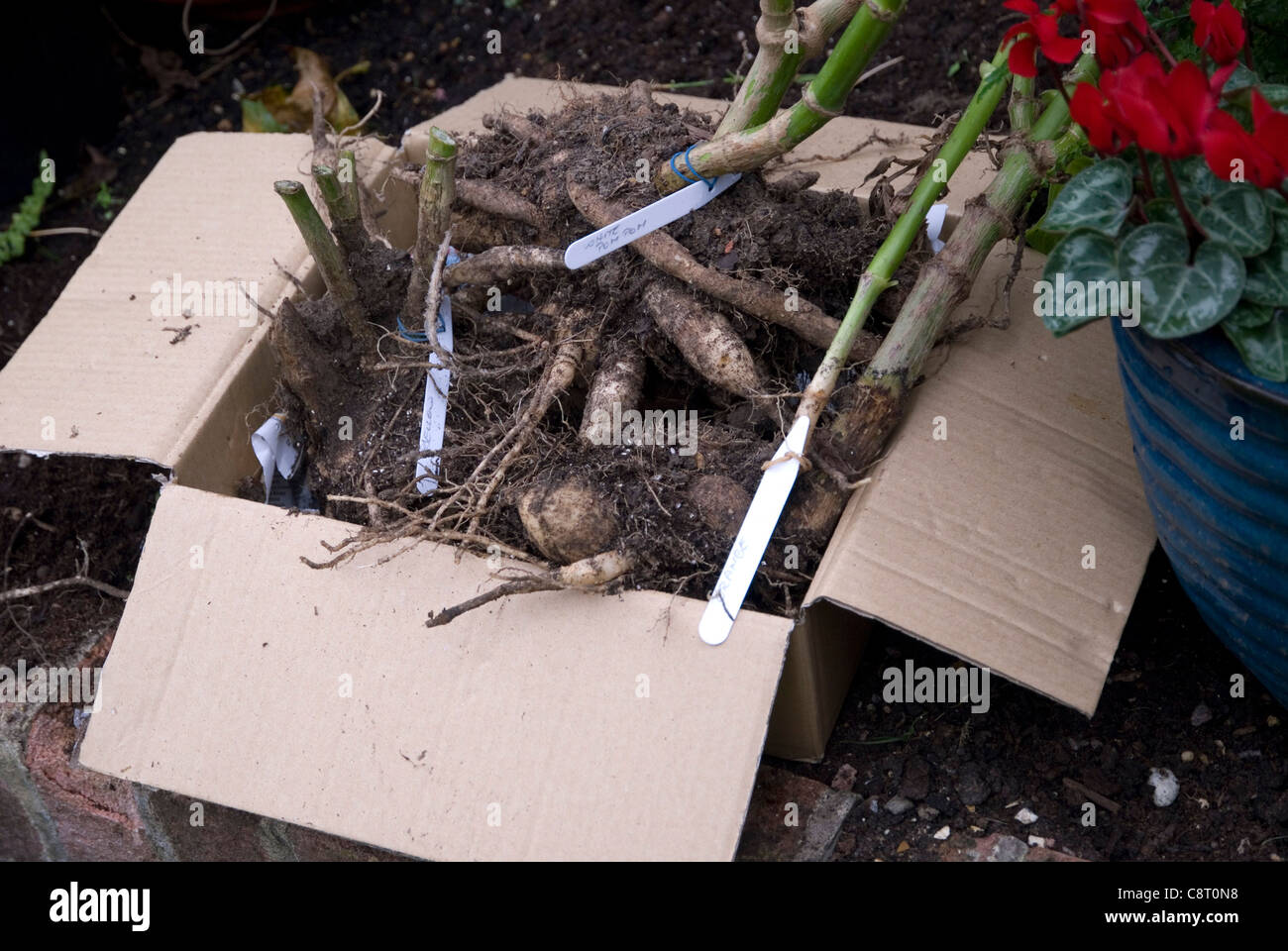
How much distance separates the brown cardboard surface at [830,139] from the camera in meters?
1.77

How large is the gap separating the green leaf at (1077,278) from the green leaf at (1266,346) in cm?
12

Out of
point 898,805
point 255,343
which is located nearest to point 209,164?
point 255,343

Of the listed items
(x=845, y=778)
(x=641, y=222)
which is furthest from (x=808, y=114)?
(x=845, y=778)

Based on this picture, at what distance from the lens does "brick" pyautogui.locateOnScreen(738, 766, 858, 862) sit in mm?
1362

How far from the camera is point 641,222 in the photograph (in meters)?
1.48

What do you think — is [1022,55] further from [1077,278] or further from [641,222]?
[641,222]

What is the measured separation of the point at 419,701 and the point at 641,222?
0.70 m

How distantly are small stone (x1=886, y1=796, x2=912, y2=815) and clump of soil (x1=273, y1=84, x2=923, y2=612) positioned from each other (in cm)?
29

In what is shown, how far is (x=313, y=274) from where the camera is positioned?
1794 mm

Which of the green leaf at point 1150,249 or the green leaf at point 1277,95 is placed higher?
the green leaf at point 1277,95

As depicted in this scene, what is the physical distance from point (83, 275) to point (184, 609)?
72cm

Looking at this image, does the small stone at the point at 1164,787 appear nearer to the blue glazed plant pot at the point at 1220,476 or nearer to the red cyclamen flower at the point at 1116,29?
the blue glazed plant pot at the point at 1220,476

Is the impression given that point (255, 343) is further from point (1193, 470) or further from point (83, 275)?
point (1193, 470)

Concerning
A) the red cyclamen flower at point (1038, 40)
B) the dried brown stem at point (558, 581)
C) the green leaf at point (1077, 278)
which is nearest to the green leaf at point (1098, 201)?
the green leaf at point (1077, 278)
